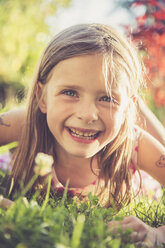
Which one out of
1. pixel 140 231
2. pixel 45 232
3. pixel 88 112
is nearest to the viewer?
pixel 45 232

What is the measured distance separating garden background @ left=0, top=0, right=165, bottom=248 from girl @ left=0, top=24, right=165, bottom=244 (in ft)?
0.66

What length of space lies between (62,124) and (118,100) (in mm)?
332

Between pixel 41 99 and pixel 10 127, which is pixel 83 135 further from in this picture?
pixel 10 127

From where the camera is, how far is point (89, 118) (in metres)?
1.73

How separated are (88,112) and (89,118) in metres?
0.03

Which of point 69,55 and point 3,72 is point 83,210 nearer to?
point 69,55

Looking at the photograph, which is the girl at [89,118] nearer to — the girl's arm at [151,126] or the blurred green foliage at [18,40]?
the girl's arm at [151,126]

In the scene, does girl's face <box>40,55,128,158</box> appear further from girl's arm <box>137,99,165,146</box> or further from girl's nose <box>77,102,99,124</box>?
girl's arm <box>137,99,165,146</box>

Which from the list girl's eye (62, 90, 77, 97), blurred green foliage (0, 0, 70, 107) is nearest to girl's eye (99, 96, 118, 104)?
girl's eye (62, 90, 77, 97)

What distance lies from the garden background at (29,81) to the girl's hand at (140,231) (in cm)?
3

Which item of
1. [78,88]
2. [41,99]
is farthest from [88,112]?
[41,99]

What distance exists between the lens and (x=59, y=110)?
1843mm

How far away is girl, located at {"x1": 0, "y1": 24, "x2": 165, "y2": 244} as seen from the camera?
1765 mm

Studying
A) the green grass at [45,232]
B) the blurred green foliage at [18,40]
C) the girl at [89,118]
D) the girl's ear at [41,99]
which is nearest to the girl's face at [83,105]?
the girl at [89,118]
